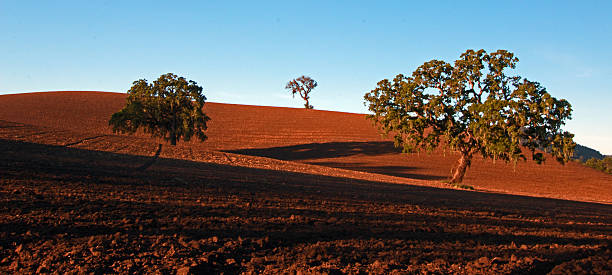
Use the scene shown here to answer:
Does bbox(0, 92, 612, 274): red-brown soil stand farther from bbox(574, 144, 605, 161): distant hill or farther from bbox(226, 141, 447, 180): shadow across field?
bbox(574, 144, 605, 161): distant hill

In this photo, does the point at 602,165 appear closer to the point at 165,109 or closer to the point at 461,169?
the point at 461,169

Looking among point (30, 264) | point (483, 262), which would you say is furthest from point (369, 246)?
point (30, 264)

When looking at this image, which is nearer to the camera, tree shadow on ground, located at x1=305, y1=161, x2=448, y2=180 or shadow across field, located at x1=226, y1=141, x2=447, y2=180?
tree shadow on ground, located at x1=305, y1=161, x2=448, y2=180

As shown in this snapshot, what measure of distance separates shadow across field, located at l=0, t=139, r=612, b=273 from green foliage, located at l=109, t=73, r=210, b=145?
2622 centimetres

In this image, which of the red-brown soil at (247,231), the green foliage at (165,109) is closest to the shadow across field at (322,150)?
the green foliage at (165,109)

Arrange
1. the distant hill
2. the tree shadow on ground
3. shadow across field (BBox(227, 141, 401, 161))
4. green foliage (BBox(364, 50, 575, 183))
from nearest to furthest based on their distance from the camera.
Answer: green foliage (BBox(364, 50, 575, 183)) < the tree shadow on ground < shadow across field (BBox(227, 141, 401, 161)) < the distant hill

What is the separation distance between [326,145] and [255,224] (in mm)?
47442

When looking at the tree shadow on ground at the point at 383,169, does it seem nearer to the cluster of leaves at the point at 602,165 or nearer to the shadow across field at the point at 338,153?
the shadow across field at the point at 338,153

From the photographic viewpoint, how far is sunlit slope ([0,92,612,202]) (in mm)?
39969

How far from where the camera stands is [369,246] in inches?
298

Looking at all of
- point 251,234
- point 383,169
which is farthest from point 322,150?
point 251,234

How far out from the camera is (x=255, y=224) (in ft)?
28.9

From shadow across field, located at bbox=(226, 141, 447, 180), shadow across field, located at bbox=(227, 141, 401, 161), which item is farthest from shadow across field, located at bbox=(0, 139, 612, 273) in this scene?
Result: shadow across field, located at bbox=(227, 141, 401, 161)

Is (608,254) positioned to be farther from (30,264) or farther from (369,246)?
(30,264)
